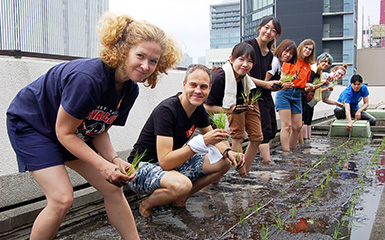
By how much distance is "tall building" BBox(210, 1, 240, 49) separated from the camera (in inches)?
7485

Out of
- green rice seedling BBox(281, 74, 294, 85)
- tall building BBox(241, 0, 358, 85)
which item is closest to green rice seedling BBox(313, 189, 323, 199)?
green rice seedling BBox(281, 74, 294, 85)

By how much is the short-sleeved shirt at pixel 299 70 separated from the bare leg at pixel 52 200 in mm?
4770

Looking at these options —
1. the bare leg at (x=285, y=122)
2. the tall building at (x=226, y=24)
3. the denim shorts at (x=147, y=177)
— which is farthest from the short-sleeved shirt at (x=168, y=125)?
the tall building at (x=226, y=24)

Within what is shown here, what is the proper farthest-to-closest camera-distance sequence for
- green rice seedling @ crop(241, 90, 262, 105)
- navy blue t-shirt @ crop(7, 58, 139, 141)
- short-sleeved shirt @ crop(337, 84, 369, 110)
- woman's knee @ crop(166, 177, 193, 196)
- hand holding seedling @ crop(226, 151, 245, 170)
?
short-sleeved shirt @ crop(337, 84, 369, 110) < green rice seedling @ crop(241, 90, 262, 105) < hand holding seedling @ crop(226, 151, 245, 170) < woman's knee @ crop(166, 177, 193, 196) < navy blue t-shirt @ crop(7, 58, 139, 141)

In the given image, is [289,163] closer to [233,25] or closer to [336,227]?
[336,227]

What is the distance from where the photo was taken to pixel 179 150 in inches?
136

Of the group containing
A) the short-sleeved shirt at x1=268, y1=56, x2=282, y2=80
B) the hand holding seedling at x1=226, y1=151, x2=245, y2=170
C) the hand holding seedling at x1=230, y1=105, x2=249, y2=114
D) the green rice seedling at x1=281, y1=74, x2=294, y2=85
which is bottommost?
the hand holding seedling at x1=226, y1=151, x2=245, y2=170

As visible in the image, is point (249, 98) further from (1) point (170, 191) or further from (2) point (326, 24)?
(2) point (326, 24)

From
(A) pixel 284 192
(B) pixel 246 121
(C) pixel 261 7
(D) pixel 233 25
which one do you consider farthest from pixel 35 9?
(D) pixel 233 25

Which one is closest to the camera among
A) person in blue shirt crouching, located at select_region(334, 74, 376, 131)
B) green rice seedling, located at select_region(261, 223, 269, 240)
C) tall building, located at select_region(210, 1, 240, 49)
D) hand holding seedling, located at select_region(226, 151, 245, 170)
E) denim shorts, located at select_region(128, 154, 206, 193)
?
green rice seedling, located at select_region(261, 223, 269, 240)

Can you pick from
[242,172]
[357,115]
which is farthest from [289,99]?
[357,115]

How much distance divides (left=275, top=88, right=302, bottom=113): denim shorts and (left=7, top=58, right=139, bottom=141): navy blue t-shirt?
172 inches

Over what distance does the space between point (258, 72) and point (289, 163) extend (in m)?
1.66

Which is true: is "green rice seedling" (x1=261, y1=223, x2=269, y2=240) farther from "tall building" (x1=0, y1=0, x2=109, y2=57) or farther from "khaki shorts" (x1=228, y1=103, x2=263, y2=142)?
"tall building" (x1=0, y1=0, x2=109, y2=57)
